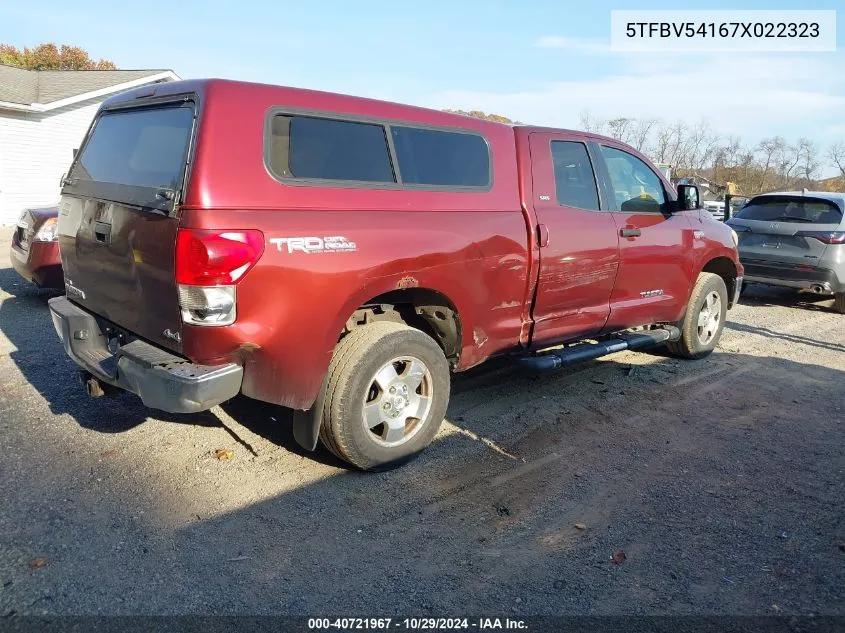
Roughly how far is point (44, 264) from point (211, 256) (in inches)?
189

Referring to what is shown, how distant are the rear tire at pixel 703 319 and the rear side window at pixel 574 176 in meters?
1.84

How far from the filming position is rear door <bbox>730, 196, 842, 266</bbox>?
8812 mm

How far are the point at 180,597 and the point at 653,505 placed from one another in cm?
243

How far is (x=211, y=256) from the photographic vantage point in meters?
3.00

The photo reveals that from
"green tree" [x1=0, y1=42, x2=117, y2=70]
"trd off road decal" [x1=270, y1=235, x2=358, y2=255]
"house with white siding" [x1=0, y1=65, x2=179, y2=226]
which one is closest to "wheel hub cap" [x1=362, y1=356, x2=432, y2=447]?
"trd off road decal" [x1=270, y1=235, x2=358, y2=255]

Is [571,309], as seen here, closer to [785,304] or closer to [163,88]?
[163,88]

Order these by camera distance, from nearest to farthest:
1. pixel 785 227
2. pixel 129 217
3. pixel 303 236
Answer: pixel 303 236 < pixel 129 217 < pixel 785 227

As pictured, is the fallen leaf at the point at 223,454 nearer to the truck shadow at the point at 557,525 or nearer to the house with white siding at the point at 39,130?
the truck shadow at the point at 557,525

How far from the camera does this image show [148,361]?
10.6ft

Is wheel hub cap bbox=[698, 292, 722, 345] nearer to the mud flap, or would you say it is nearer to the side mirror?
the side mirror

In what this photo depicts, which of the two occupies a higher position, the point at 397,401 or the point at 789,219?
the point at 789,219

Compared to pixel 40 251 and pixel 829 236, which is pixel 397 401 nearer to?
pixel 40 251

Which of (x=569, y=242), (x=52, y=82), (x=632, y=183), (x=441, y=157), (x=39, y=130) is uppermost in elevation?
(x=52, y=82)

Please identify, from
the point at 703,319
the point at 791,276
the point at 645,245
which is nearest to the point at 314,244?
the point at 645,245
